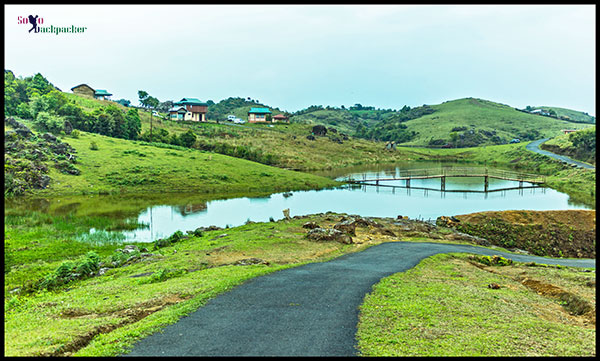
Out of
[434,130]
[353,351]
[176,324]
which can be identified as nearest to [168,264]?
[176,324]

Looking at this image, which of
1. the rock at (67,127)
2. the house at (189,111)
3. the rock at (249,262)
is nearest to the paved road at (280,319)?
the rock at (249,262)

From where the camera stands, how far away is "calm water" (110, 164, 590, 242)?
42.4m

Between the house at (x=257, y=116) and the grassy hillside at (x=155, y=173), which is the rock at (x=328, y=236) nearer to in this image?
the grassy hillside at (x=155, y=173)

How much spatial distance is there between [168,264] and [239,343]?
41.1 ft

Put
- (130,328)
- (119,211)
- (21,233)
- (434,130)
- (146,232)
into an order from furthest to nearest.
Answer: (434,130) < (119,211) < (146,232) < (21,233) < (130,328)

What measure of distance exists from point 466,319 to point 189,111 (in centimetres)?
13516

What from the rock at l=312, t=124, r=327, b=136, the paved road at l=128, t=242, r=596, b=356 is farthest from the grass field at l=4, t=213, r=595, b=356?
the rock at l=312, t=124, r=327, b=136

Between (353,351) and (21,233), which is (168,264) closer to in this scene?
(353,351)

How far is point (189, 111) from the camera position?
137250mm

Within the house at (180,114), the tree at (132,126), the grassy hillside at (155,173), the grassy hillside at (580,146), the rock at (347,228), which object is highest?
the house at (180,114)

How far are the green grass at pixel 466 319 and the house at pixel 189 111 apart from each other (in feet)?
420

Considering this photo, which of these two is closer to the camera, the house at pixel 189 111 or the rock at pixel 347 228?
the rock at pixel 347 228

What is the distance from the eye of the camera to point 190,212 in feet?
155

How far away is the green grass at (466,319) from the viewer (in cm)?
1123
